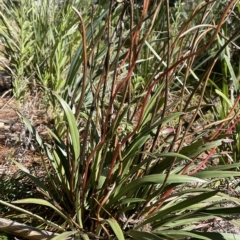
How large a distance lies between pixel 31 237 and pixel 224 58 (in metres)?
1.49

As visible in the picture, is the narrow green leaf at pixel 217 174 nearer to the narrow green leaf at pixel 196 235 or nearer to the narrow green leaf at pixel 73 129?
the narrow green leaf at pixel 196 235

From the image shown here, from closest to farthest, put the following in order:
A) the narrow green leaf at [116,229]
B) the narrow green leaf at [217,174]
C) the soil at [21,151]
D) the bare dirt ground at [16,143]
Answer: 1. the narrow green leaf at [116,229]
2. the narrow green leaf at [217,174]
3. the soil at [21,151]
4. the bare dirt ground at [16,143]

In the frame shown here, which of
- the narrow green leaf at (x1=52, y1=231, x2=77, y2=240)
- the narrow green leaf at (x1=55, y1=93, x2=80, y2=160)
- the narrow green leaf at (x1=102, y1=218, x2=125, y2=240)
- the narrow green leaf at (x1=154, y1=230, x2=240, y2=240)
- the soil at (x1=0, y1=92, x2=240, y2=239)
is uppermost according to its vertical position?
the narrow green leaf at (x1=55, y1=93, x2=80, y2=160)

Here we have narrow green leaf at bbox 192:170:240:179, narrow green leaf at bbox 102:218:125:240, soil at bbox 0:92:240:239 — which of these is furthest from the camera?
soil at bbox 0:92:240:239

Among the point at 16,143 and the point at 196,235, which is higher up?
the point at 16,143

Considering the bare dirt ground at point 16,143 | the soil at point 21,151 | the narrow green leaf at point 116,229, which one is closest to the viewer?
the narrow green leaf at point 116,229

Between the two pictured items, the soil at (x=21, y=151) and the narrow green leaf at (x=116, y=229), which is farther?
the soil at (x=21, y=151)

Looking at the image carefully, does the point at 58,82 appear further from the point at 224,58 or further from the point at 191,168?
the point at 191,168

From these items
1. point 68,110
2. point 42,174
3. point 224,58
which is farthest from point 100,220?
point 224,58

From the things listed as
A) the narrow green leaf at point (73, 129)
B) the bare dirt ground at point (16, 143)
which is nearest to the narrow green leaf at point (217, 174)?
the narrow green leaf at point (73, 129)

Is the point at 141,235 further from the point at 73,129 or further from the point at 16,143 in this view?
the point at 16,143

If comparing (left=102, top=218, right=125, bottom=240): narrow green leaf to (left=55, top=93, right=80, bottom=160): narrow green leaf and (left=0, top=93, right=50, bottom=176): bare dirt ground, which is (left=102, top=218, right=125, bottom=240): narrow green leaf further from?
(left=0, top=93, right=50, bottom=176): bare dirt ground

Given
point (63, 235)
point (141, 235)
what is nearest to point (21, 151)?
point (63, 235)

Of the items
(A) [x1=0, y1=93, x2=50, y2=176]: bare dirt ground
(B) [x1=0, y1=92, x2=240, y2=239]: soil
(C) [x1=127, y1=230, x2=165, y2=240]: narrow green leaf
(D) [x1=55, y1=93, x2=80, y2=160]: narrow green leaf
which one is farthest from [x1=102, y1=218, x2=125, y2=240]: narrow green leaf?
(A) [x1=0, y1=93, x2=50, y2=176]: bare dirt ground
